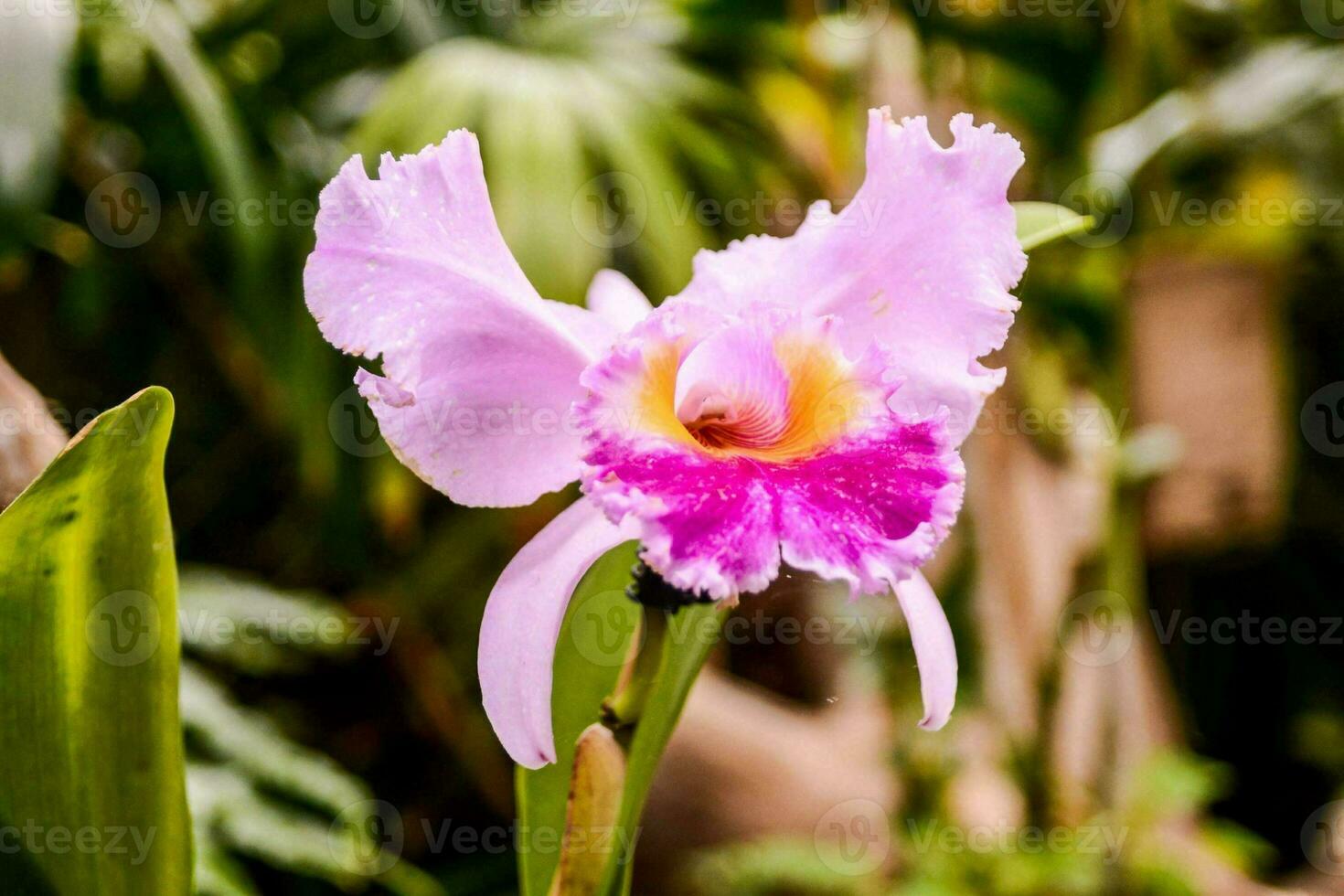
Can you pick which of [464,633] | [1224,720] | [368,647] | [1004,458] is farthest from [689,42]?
[1224,720]

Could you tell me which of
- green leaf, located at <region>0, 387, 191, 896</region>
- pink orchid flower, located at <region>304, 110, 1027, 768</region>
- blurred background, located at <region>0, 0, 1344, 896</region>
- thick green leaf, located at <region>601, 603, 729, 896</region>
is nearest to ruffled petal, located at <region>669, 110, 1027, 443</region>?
pink orchid flower, located at <region>304, 110, 1027, 768</region>

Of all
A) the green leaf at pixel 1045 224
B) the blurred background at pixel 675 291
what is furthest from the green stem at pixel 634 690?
the blurred background at pixel 675 291

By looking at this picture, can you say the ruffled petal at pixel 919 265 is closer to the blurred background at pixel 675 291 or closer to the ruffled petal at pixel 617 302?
the ruffled petal at pixel 617 302

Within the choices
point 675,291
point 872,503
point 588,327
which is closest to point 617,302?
point 588,327

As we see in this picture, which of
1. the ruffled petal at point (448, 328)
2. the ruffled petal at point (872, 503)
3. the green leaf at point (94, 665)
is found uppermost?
the ruffled petal at point (448, 328)

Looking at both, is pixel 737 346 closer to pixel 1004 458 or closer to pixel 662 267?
pixel 662 267

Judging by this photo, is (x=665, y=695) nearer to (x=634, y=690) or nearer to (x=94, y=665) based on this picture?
(x=634, y=690)
